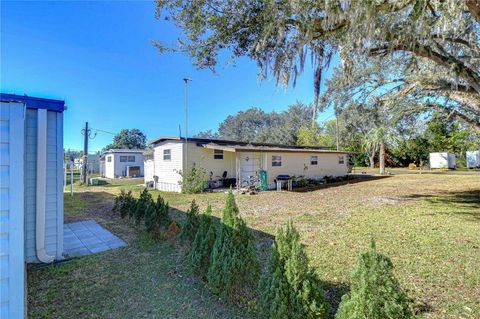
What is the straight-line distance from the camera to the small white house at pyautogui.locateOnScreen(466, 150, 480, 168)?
92.1ft

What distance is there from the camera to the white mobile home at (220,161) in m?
13.7

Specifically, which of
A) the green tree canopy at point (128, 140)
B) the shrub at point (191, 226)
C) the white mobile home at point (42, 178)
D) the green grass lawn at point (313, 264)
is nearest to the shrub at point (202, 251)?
the green grass lawn at point (313, 264)

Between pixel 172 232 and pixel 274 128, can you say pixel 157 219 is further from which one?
pixel 274 128

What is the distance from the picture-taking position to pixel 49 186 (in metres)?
4.08

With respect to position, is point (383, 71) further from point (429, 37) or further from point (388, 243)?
point (388, 243)

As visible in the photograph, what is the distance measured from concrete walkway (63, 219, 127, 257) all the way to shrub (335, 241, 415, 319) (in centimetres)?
448

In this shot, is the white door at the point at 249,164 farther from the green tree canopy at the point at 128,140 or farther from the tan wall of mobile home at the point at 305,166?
the green tree canopy at the point at 128,140

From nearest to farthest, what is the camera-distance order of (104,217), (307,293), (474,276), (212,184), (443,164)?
(307,293) → (474,276) → (104,217) → (212,184) → (443,164)

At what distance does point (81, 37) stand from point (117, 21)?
140 cm

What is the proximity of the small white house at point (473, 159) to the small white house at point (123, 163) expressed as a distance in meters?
36.9

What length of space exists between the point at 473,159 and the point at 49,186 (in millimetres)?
38574

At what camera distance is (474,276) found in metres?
3.47

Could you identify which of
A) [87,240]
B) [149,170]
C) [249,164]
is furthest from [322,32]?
[149,170]

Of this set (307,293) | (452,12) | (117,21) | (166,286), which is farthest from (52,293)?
(117,21)
